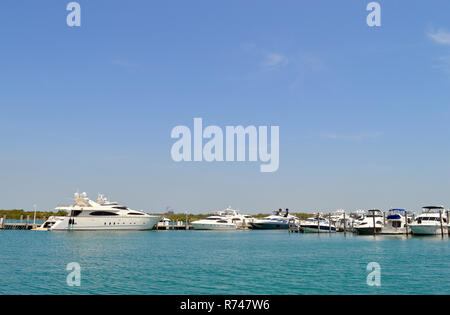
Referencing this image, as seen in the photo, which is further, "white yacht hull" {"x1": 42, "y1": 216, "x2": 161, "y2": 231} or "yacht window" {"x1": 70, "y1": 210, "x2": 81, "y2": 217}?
"yacht window" {"x1": 70, "y1": 210, "x2": 81, "y2": 217}

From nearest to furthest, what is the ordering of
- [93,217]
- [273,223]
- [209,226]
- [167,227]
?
1. [93,217]
2. [167,227]
3. [209,226]
4. [273,223]

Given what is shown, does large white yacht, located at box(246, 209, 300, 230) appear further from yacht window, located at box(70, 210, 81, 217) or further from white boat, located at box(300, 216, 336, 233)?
yacht window, located at box(70, 210, 81, 217)

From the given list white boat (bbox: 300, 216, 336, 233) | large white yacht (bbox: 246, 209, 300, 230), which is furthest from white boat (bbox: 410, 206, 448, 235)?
large white yacht (bbox: 246, 209, 300, 230)

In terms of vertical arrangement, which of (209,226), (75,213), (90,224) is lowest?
(209,226)

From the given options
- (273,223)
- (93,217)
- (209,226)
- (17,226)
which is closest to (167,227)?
(209,226)

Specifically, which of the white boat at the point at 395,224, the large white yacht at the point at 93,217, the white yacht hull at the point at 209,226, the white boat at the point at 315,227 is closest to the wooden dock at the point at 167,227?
the white yacht hull at the point at 209,226

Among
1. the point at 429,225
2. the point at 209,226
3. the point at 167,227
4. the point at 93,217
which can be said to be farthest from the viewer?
the point at 209,226

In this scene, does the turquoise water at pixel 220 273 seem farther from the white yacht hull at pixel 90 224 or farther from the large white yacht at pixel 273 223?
the large white yacht at pixel 273 223

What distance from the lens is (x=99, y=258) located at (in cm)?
3712

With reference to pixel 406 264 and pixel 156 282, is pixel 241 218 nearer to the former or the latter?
pixel 406 264

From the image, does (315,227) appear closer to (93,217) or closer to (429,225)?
(429,225)
